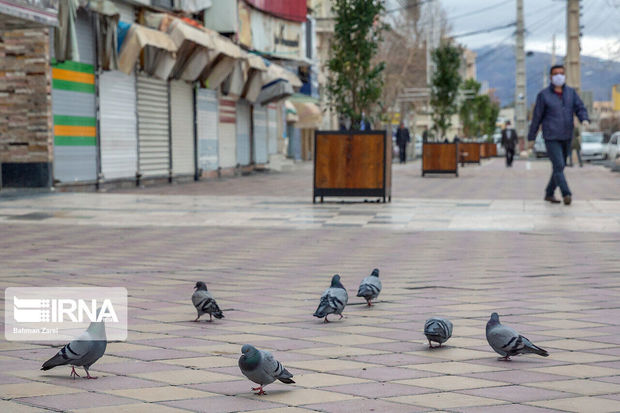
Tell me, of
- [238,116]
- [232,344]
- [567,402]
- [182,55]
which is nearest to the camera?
[567,402]

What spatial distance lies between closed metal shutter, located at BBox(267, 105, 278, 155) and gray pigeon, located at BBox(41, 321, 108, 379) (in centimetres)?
3235

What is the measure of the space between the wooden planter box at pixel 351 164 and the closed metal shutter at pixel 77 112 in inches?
244

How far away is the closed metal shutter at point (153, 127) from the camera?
77.7ft

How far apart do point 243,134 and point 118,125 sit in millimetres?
11174

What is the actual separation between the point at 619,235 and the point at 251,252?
4.12m

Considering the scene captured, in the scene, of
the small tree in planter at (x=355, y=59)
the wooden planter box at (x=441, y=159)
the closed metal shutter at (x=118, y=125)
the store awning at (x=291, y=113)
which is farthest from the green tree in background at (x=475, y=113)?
the small tree in planter at (x=355, y=59)

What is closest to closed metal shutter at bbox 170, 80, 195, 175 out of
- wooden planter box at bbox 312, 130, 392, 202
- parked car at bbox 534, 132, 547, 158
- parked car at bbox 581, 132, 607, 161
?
wooden planter box at bbox 312, 130, 392, 202

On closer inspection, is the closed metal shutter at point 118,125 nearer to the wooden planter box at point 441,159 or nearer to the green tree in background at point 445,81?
the wooden planter box at point 441,159

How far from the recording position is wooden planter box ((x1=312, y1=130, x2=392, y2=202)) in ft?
51.9

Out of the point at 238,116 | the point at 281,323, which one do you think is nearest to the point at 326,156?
the point at 281,323

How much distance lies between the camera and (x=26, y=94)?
18828 millimetres

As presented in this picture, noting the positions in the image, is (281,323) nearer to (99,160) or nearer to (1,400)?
(1,400)

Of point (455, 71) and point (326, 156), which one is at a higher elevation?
point (455, 71)

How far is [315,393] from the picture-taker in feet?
12.8
